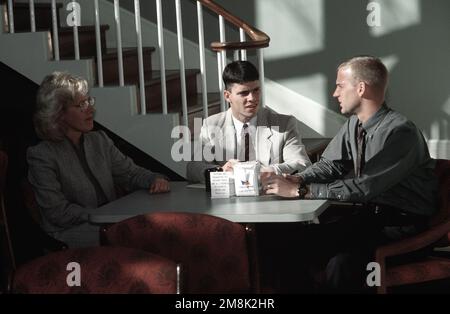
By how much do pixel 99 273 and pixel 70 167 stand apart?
1.58 metres

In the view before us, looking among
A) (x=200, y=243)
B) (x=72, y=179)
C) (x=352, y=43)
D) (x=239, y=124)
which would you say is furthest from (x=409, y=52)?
(x=200, y=243)

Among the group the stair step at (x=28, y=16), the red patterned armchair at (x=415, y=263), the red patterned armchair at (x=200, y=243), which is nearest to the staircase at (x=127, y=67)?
the stair step at (x=28, y=16)

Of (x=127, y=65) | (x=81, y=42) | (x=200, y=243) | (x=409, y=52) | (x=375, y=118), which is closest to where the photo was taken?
(x=200, y=243)

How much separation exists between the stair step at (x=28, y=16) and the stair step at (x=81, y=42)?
0.19 m

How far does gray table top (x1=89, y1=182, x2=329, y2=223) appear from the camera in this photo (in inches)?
122

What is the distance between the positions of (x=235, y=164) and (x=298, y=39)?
3.14 m

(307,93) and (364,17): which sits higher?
(364,17)

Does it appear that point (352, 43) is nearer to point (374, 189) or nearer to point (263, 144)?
point (263, 144)

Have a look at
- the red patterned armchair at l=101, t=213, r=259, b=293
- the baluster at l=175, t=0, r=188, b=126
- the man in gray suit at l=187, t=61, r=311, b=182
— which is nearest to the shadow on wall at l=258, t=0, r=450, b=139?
the baluster at l=175, t=0, r=188, b=126

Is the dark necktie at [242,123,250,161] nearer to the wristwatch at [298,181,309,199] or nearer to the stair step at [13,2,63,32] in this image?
the wristwatch at [298,181,309,199]

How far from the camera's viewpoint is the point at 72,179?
3729 millimetres

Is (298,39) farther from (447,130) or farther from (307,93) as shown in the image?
(447,130)

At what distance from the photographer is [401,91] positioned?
627 cm
